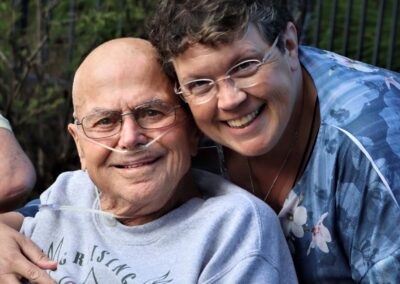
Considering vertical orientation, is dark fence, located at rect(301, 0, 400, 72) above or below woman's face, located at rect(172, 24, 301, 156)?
below

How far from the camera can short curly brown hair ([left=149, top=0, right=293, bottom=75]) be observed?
9.09 ft

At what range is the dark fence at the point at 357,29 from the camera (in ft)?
20.4

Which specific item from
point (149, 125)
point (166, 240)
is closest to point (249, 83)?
point (149, 125)

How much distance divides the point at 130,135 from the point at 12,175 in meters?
0.68

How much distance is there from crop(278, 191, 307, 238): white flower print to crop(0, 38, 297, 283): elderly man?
136mm

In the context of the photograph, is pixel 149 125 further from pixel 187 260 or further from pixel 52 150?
pixel 52 150

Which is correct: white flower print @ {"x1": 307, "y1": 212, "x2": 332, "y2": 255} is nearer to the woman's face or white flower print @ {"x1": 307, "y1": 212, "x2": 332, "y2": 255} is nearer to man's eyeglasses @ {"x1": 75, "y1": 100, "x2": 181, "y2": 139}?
the woman's face

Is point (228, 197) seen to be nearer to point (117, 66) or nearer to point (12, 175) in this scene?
point (117, 66)

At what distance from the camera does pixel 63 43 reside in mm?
6648

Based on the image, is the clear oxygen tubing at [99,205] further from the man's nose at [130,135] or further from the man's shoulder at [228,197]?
the man's shoulder at [228,197]

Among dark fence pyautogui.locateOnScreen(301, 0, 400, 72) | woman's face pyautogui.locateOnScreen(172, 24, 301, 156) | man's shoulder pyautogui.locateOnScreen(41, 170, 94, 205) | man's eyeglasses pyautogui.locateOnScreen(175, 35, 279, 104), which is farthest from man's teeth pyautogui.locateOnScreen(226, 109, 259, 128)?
dark fence pyautogui.locateOnScreen(301, 0, 400, 72)

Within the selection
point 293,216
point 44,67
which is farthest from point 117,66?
point 44,67

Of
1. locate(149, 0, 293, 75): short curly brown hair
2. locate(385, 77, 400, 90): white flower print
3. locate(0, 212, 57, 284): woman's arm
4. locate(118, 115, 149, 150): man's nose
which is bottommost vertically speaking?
locate(0, 212, 57, 284): woman's arm

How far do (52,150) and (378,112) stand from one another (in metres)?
3.63
